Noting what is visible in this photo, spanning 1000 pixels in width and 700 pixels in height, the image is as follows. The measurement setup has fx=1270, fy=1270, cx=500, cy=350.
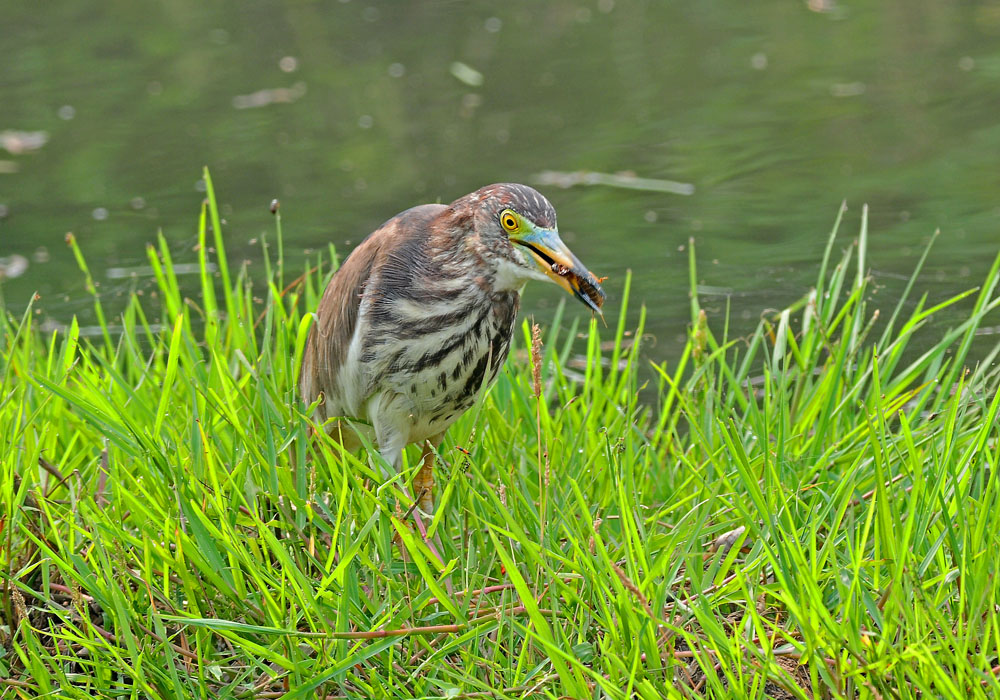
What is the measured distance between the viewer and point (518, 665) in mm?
2688

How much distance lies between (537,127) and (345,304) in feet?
17.2

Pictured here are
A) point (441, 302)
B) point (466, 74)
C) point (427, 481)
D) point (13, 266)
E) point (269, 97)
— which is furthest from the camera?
point (466, 74)

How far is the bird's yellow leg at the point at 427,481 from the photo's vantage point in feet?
11.9

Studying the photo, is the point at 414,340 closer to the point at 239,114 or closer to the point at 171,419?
the point at 171,419

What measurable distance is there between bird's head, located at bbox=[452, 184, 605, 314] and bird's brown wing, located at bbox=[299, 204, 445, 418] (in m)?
0.24

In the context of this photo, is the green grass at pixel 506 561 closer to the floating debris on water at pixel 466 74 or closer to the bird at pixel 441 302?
the bird at pixel 441 302

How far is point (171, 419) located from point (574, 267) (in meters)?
1.31

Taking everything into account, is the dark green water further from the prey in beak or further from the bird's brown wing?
the prey in beak

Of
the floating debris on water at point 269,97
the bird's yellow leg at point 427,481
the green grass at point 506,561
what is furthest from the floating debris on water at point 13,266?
the bird's yellow leg at point 427,481

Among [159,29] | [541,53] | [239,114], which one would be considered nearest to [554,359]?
[239,114]

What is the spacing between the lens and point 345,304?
3.50m

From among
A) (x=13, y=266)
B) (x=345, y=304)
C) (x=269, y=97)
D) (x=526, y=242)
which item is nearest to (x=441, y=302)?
(x=526, y=242)

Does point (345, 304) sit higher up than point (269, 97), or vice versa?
point (345, 304)

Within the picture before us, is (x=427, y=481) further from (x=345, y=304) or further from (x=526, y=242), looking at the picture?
(x=526, y=242)
